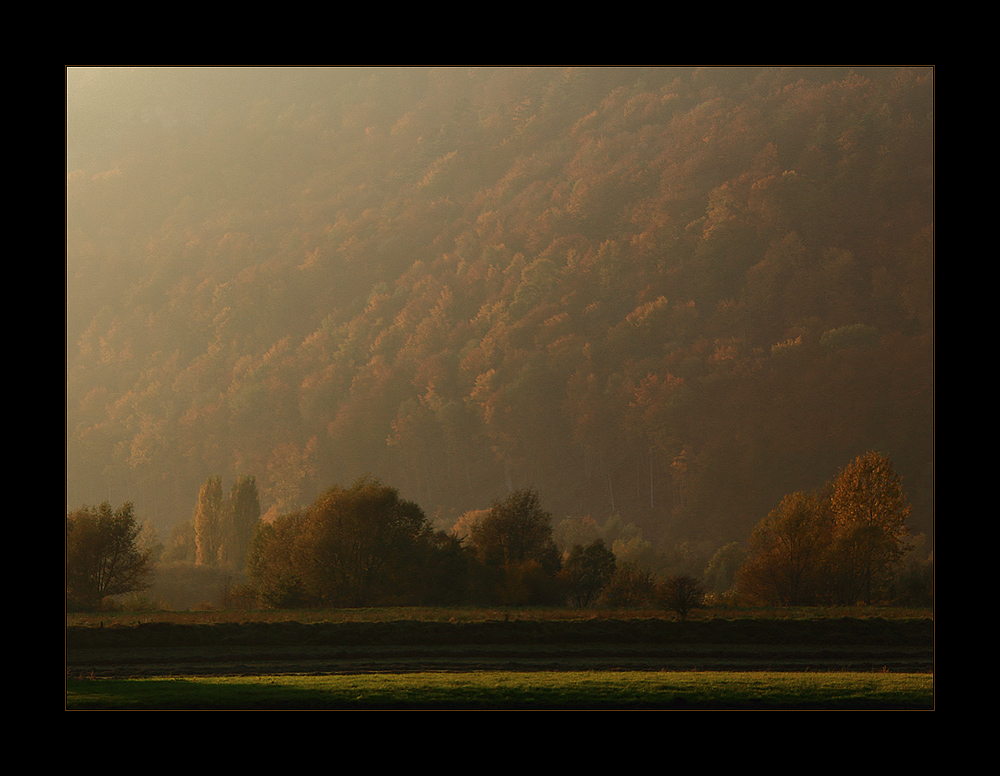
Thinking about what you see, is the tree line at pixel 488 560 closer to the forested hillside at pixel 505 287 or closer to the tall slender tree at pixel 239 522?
the tall slender tree at pixel 239 522

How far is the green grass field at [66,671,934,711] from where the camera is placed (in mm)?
14180

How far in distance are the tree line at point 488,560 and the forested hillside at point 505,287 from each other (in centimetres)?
146

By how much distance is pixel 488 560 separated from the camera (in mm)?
18266

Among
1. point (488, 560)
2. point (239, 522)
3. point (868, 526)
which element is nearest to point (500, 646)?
point (488, 560)

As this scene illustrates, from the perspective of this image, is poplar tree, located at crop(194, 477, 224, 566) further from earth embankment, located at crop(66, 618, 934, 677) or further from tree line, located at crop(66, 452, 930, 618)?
earth embankment, located at crop(66, 618, 934, 677)

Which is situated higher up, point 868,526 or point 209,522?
point 868,526

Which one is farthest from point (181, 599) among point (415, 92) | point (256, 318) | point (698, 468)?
point (415, 92)

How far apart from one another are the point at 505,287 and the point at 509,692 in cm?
1251

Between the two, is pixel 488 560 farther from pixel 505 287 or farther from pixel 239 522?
pixel 505 287

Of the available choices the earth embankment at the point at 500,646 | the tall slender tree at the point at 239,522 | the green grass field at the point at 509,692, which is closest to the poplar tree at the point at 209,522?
the tall slender tree at the point at 239,522

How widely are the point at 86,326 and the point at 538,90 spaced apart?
15.3m

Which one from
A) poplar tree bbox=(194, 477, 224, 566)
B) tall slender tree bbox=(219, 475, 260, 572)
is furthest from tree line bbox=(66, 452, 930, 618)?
poplar tree bbox=(194, 477, 224, 566)

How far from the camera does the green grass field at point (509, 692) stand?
46.5ft

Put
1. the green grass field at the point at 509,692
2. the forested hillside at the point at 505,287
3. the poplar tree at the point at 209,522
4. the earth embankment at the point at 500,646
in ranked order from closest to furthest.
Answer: the green grass field at the point at 509,692
the earth embankment at the point at 500,646
the poplar tree at the point at 209,522
the forested hillside at the point at 505,287
